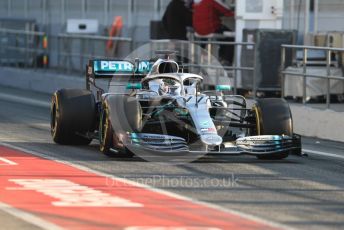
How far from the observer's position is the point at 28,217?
8969 millimetres

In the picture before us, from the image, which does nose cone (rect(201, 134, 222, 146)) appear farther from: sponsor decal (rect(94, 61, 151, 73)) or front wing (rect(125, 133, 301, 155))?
sponsor decal (rect(94, 61, 151, 73))

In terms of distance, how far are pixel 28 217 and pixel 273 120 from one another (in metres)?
5.31

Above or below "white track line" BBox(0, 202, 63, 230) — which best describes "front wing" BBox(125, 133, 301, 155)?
above

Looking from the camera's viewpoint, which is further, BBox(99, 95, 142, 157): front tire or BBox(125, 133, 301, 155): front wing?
BBox(99, 95, 142, 157): front tire

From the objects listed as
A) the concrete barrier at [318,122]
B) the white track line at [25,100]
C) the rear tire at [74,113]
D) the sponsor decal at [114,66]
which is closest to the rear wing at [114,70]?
the sponsor decal at [114,66]

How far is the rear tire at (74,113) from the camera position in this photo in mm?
14594

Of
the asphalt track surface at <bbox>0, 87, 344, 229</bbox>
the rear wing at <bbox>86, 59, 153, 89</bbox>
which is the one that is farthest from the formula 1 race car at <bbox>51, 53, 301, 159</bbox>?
the rear wing at <bbox>86, 59, 153, 89</bbox>

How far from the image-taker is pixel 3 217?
9008mm

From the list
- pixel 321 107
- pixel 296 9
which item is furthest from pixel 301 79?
pixel 296 9

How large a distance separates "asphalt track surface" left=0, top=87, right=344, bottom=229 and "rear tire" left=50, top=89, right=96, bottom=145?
0.90ft

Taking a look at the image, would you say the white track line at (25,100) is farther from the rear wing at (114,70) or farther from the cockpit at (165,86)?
the cockpit at (165,86)

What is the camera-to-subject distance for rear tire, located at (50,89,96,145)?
1459 cm

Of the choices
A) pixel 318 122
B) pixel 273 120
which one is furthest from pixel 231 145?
pixel 318 122

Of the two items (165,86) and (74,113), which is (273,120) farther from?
(74,113)
